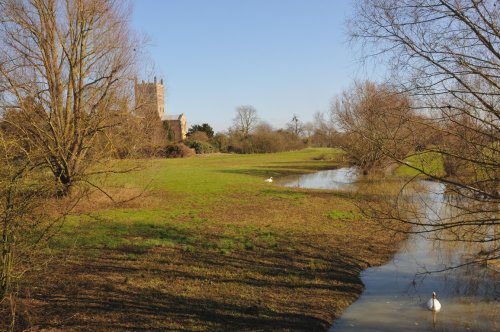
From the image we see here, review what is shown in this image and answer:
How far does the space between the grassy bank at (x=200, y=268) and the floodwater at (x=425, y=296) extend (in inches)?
14.5

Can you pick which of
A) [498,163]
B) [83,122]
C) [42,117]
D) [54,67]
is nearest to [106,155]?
[83,122]

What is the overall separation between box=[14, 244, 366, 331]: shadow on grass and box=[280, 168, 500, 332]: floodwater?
0.43 m

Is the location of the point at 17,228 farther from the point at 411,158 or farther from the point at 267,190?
the point at 267,190

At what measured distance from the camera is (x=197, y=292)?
734 centimetres

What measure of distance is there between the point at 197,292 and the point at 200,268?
1363 mm

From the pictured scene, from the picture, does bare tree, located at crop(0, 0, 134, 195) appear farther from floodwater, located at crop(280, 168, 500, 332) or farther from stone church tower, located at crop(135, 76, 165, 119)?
floodwater, located at crop(280, 168, 500, 332)

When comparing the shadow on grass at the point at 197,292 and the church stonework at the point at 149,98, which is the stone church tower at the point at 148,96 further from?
the shadow on grass at the point at 197,292

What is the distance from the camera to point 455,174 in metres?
6.07

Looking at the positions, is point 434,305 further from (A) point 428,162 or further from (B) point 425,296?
(A) point 428,162

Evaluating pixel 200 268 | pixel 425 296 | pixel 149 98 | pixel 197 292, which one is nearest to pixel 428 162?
pixel 425 296

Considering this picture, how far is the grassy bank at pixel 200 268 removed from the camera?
20.7ft

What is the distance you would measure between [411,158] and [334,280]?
12.2 feet

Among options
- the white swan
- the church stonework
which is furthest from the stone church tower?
the white swan

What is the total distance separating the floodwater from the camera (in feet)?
21.8
